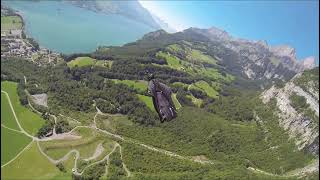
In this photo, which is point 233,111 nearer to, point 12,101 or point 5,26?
point 12,101

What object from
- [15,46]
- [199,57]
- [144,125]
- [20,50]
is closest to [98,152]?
[144,125]

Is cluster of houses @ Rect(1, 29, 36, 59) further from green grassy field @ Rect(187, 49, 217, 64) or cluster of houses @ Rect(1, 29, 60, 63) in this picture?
green grassy field @ Rect(187, 49, 217, 64)

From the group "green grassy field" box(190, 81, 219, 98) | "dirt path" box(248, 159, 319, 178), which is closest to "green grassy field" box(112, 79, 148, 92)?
"green grassy field" box(190, 81, 219, 98)

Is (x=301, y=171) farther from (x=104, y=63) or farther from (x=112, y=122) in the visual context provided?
(x=104, y=63)

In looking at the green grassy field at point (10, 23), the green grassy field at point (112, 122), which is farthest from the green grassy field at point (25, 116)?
the green grassy field at point (10, 23)

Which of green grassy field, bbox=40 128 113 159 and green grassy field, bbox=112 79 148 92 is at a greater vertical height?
green grassy field, bbox=112 79 148 92

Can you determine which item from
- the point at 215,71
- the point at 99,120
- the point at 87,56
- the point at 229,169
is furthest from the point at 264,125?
the point at 215,71
